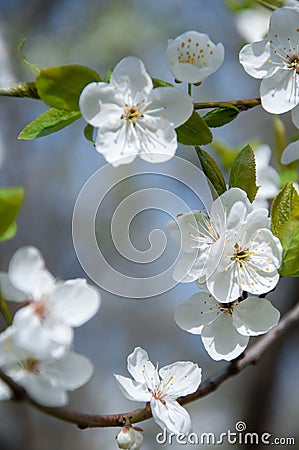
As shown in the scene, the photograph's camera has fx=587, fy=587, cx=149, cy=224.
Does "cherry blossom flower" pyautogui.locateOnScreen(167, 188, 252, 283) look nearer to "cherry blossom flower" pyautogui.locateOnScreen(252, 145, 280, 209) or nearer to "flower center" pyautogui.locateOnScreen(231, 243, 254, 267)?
"flower center" pyautogui.locateOnScreen(231, 243, 254, 267)

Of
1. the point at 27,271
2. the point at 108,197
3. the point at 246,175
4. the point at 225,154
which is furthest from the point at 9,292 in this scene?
the point at 108,197

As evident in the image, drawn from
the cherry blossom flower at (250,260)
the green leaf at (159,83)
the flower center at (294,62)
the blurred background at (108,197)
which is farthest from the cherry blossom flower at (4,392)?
the blurred background at (108,197)

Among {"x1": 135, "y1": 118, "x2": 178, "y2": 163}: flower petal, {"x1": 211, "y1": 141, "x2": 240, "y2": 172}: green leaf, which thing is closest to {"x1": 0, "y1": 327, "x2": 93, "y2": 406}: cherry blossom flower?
{"x1": 135, "y1": 118, "x2": 178, "y2": 163}: flower petal

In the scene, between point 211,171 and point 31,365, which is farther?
point 211,171

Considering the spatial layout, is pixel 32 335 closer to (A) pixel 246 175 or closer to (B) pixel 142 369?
(B) pixel 142 369

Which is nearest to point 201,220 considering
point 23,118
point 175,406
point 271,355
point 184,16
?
point 175,406

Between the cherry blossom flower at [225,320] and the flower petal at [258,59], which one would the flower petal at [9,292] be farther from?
the flower petal at [258,59]
